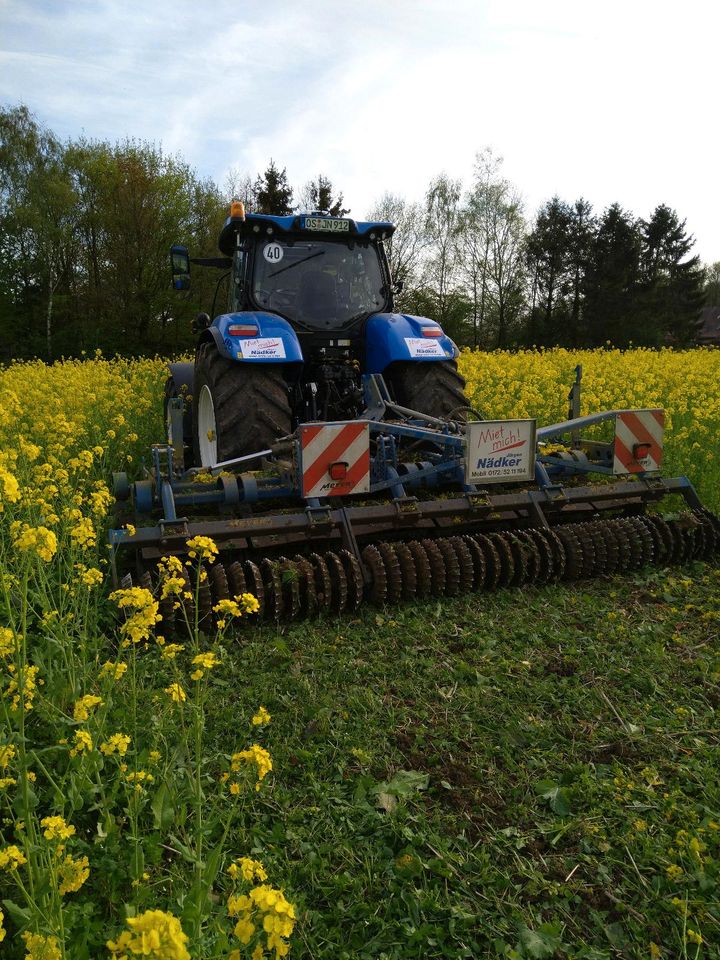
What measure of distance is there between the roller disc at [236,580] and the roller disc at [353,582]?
592 millimetres

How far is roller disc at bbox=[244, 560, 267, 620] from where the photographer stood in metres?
3.93

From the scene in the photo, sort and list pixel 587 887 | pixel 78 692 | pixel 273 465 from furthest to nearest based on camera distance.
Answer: pixel 273 465, pixel 78 692, pixel 587 887

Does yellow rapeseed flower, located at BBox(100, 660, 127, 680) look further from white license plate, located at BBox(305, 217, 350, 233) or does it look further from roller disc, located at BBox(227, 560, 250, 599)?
white license plate, located at BBox(305, 217, 350, 233)

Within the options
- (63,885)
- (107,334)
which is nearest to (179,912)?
(63,885)

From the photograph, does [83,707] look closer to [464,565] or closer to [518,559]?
[464,565]

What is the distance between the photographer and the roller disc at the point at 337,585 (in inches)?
162

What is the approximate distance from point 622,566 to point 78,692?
11.4 ft

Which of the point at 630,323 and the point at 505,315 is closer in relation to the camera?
the point at 630,323

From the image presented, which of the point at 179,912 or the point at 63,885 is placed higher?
the point at 63,885

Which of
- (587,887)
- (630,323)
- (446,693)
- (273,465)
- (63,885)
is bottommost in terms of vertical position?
(587,887)

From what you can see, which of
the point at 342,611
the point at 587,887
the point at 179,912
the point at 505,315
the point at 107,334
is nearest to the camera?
the point at 179,912

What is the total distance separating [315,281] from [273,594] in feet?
10.1

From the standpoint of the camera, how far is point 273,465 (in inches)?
193

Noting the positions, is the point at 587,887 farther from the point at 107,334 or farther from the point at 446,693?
the point at 107,334
